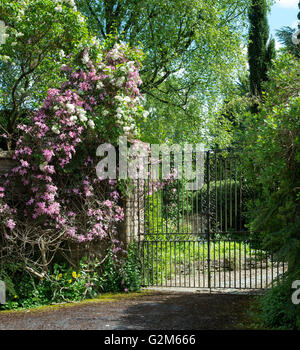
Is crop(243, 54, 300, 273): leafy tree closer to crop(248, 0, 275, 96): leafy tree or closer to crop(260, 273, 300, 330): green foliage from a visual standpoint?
crop(260, 273, 300, 330): green foliage

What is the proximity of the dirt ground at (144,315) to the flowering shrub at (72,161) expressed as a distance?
1.10 metres

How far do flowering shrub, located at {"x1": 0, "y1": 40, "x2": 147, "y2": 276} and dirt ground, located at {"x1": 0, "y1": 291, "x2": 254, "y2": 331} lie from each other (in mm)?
1104

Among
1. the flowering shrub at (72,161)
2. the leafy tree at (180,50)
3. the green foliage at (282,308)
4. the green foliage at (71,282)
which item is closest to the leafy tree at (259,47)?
A: the leafy tree at (180,50)

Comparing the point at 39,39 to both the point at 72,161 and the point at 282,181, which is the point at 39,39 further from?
the point at 282,181

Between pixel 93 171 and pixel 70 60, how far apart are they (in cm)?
223

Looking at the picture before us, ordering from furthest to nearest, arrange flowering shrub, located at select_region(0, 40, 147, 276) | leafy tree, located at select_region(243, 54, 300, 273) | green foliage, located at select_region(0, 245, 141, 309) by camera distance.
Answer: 1. flowering shrub, located at select_region(0, 40, 147, 276)
2. green foliage, located at select_region(0, 245, 141, 309)
3. leafy tree, located at select_region(243, 54, 300, 273)

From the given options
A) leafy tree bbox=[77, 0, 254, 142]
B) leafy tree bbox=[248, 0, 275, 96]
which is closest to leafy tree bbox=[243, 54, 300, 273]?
leafy tree bbox=[77, 0, 254, 142]

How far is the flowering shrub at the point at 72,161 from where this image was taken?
23.1 ft

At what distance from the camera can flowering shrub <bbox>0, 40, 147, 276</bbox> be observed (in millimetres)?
7027

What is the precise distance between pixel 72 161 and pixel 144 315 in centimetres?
302

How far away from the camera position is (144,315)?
578 centimetres

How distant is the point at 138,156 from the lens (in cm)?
783
